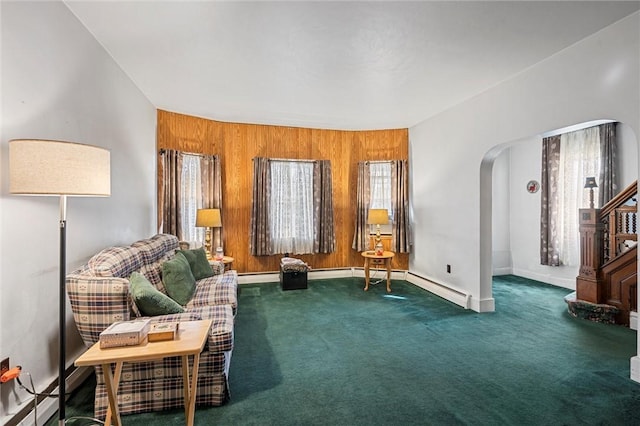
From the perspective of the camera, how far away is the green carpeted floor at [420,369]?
1940 millimetres

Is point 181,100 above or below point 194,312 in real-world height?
above

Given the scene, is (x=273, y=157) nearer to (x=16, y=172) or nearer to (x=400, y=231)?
(x=400, y=231)

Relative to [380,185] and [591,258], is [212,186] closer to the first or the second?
[380,185]

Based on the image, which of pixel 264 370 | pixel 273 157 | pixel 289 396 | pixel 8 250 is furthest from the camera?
pixel 273 157

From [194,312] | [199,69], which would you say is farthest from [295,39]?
[194,312]

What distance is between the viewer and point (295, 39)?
2.58m

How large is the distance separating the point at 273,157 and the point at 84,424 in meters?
4.17

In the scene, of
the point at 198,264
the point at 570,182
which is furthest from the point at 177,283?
the point at 570,182

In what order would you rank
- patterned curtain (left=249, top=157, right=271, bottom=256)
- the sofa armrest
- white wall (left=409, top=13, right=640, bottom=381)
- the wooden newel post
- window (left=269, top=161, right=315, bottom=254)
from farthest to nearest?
window (left=269, top=161, right=315, bottom=254) → patterned curtain (left=249, top=157, right=271, bottom=256) → the wooden newel post → white wall (left=409, top=13, right=640, bottom=381) → the sofa armrest

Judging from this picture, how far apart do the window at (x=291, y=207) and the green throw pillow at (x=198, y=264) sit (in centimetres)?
164

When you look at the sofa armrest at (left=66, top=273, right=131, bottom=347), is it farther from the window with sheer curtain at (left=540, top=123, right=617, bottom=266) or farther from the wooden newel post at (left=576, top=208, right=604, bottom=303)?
the window with sheer curtain at (left=540, top=123, right=617, bottom=266)

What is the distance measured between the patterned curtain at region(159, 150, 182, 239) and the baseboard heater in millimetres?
3812

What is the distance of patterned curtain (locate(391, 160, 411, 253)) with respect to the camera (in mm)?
5355

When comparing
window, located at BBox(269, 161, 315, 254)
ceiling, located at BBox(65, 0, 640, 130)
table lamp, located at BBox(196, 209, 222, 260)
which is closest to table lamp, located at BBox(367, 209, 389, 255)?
window, located at BBox(269, 161, 315, 254)
